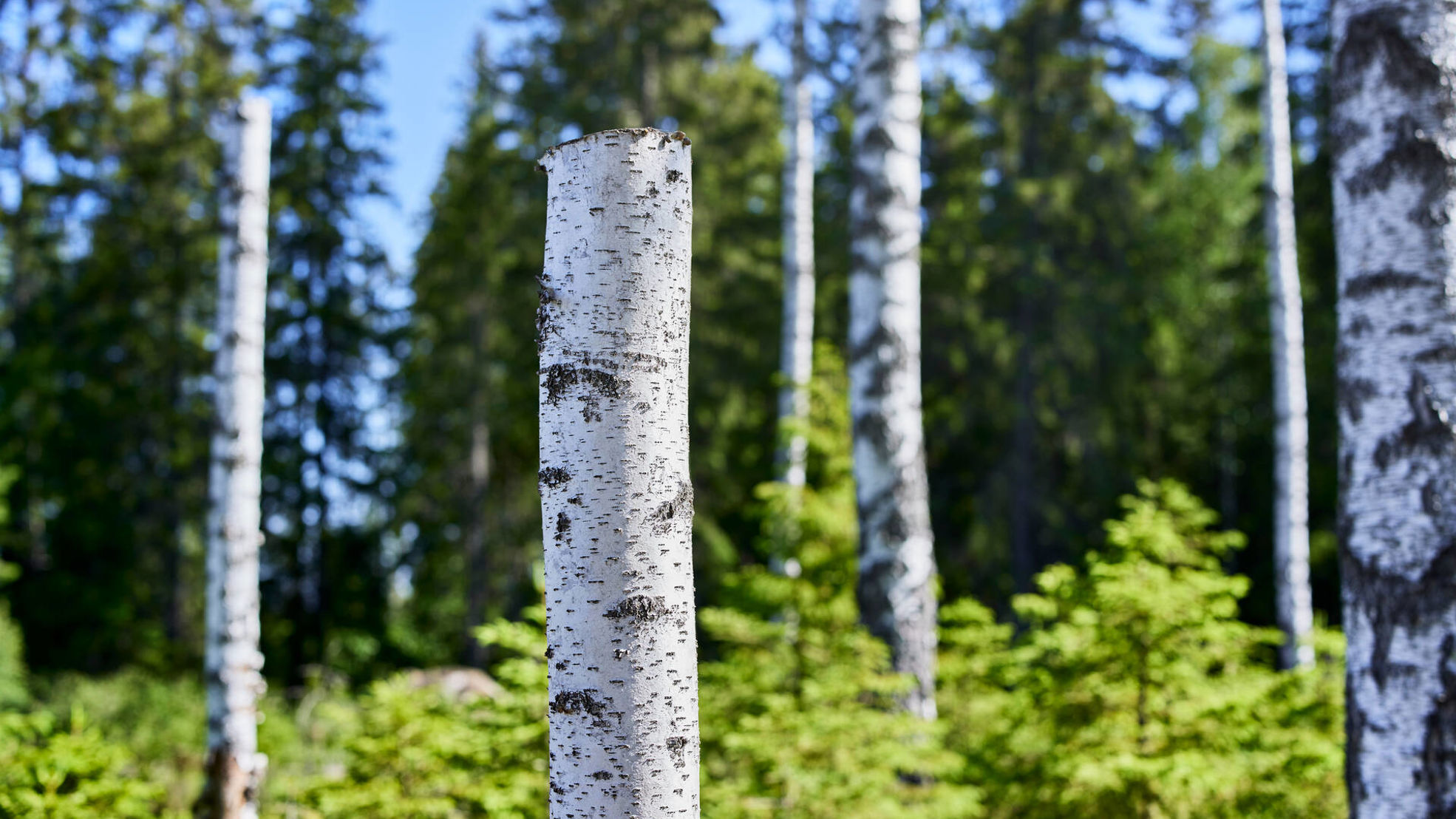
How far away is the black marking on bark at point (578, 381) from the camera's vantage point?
199cm

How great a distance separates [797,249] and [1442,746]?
834 centimetres

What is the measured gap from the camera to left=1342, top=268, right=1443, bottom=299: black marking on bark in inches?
121

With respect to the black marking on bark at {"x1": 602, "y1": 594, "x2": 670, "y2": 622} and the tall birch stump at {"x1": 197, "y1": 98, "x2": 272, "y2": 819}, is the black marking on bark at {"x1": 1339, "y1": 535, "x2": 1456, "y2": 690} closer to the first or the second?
the black marking on bark at {"x1": 602, "y1": 594, "x2": 670, "y2": 622}

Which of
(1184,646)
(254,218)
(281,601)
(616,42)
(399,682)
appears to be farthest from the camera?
(281,601)

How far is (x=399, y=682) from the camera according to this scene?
453 cm

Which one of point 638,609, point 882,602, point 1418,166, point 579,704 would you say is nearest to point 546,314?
point 638,609

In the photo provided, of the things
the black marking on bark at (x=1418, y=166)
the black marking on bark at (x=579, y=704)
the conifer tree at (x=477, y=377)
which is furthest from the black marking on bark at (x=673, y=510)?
the conifer tree at (x=477, y=377)

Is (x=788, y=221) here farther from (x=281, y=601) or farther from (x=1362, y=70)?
(x=281, y=601)

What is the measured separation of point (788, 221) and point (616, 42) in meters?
5.90

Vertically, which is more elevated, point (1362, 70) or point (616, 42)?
point (616, 42)

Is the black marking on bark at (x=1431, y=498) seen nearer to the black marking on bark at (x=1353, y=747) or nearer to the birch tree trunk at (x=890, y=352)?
the black marking on bark at (x=1353, y=747)

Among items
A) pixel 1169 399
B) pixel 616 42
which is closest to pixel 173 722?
pixel 616 42

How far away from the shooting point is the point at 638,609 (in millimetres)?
1975

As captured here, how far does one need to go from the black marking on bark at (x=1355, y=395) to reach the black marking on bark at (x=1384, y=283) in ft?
0.85
